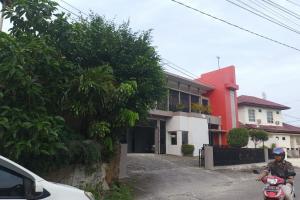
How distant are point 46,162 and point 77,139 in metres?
1.32

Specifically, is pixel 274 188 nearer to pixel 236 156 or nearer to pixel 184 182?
pixel 184 182

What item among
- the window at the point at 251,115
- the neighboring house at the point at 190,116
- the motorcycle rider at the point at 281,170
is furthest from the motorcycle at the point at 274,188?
the window at the point at 251,115

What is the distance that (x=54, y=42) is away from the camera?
11062 millimetres

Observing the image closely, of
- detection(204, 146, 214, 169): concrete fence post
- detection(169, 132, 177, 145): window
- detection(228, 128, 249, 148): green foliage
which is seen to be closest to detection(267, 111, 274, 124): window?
detection(228, 128, 249, 148): green foliage

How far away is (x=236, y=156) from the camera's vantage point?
22203 millimetres

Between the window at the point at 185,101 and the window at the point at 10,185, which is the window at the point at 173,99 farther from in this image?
the window at the point at 10,185

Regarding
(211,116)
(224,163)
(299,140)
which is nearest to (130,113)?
(224,163)

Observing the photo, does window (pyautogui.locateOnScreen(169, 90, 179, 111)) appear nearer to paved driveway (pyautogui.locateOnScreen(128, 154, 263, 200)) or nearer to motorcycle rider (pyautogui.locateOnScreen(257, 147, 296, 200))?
paved driveway (pyautogui.locateOnScreen(128, 154, 263, 200))

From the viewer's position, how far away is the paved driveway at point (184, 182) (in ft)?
39.6

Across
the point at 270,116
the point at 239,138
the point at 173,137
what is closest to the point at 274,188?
the point at 239,138

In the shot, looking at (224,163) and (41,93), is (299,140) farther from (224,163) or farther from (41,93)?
(41,93)

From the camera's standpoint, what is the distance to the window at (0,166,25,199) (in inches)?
144

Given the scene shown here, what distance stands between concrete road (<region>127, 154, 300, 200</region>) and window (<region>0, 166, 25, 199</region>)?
25.6 feet

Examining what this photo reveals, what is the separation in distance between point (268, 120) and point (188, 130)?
14616mm
